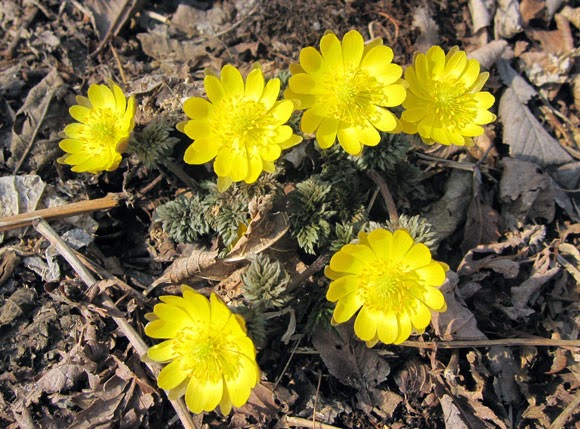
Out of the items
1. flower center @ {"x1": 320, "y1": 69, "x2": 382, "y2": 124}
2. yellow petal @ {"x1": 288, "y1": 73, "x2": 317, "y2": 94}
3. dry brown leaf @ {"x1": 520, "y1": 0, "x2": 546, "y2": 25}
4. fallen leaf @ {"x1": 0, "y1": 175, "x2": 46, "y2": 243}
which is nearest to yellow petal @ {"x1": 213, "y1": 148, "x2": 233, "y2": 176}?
yellow petal @ {"x1": 288, "y1": 73, "x2": 317, "y2": 94}

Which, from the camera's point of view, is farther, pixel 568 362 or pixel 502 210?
pixel 502 210

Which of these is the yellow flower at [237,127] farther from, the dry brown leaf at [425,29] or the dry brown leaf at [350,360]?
the dry brown leaf at [425,29]

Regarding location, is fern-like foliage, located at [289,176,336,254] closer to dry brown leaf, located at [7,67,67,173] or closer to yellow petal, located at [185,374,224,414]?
yellow petal, located at [185,374,224,414]

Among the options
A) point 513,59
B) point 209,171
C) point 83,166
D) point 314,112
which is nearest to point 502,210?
point 513,59

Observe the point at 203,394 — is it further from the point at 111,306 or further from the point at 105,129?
the point at 105,129

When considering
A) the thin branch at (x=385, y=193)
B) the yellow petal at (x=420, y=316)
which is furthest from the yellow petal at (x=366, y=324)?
the thin branch at (x=385, y=193)

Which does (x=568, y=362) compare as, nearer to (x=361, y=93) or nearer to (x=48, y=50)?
(x=361, y=93)
